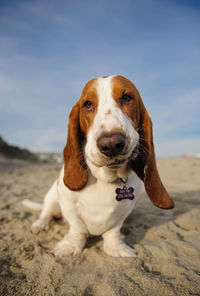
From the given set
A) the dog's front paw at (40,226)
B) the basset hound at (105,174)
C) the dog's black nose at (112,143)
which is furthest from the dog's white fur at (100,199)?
the dog's front paw at (40,226)

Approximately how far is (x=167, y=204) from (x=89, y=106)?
A: 1.21 metres

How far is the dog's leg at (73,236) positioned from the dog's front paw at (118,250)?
28cm

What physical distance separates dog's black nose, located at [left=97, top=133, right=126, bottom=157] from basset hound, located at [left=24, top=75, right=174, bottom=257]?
186mm

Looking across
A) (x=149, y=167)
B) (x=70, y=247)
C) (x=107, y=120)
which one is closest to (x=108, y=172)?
(x=149, y=167)

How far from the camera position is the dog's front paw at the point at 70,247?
2.33 meters

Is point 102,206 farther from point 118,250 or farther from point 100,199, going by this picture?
point 118,250

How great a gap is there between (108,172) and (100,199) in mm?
294

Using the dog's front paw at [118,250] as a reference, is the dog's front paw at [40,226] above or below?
below

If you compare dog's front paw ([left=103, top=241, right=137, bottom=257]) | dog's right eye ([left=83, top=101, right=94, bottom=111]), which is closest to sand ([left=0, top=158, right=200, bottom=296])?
dog's front paw ([left=103, top=241, right=137, bottom=257])

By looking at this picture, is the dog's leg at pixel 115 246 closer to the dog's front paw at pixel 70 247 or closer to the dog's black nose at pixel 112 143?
the dog's front paw at pixel 70 247

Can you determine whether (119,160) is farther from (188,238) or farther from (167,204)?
(188,238)

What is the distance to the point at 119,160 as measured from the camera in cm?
163

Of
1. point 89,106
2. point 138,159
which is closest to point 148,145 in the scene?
point 138,159

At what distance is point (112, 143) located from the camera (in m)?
1.48
